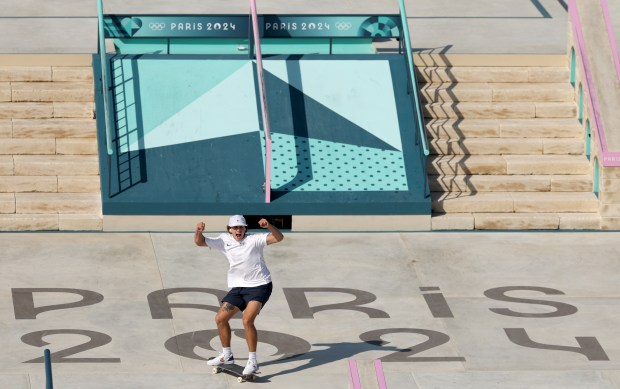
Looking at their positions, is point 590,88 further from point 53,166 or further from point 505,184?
point 53,166

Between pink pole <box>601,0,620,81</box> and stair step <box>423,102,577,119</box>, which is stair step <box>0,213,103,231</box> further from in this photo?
pink pole <box>601,0,620,81</box>

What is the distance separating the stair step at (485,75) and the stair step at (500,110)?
521mm

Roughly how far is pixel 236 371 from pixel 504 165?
8.45 metres

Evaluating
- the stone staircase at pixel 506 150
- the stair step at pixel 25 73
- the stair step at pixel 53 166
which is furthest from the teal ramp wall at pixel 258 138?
the stair step at pixel 25 73

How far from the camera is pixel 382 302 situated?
68.0ft

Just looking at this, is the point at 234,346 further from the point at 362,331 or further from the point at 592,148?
the point at 592,148

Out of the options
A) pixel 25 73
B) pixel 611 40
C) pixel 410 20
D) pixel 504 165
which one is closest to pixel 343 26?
pixel 504 165

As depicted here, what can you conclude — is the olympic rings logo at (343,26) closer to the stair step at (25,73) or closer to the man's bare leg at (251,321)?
the stair step at (25,73)

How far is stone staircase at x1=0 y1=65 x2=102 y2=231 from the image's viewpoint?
23.7m

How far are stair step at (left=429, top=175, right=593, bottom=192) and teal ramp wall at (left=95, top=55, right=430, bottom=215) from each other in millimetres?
482

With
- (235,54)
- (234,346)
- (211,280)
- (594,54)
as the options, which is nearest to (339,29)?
(235,54)

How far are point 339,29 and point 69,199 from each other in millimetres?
5308

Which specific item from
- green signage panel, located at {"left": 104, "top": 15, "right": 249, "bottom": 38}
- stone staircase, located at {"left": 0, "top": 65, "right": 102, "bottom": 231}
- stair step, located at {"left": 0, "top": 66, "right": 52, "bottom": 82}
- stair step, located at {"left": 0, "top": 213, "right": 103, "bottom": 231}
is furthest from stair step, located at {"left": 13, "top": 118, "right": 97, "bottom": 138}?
stair step, located at {"left": 0, "top": 213, "right": 103, "bottom": 231}

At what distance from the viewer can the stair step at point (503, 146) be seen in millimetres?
25375
